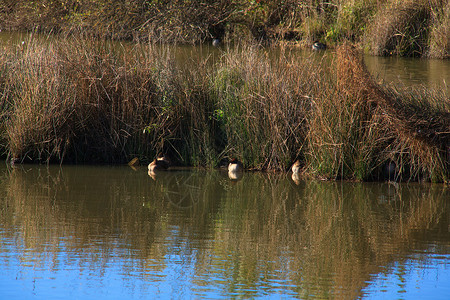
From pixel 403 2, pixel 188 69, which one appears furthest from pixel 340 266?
pixel 403 2

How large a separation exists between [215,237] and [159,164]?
292 cm

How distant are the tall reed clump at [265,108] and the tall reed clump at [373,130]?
379 millimetres

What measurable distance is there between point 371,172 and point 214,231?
2.99 m

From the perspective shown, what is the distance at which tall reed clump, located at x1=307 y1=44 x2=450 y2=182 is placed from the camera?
772 centimetres

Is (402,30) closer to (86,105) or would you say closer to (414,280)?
(86,105)

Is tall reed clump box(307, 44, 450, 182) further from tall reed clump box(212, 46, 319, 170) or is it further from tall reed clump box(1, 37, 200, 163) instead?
tall reed clump box(1, 37, 200, 163)

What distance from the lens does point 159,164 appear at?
27.5 ft

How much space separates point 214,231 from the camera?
584 centimetres

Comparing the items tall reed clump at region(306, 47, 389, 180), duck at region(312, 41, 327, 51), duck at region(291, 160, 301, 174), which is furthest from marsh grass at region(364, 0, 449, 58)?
duck at region(291, 160, 301, 174)

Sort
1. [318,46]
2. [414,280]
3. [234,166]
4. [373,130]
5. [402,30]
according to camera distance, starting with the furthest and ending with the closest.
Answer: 1. [318,46]
2. [402,30]
3. [234,166]
4. [373,130]
5. [414,280]

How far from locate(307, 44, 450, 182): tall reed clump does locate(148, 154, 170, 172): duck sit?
6.35 feet

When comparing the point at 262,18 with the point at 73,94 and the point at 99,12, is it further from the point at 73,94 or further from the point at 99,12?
the point at 73,94

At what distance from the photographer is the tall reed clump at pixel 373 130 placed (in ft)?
25.3

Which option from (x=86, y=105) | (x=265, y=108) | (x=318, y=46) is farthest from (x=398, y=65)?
(x=86, y=105)
